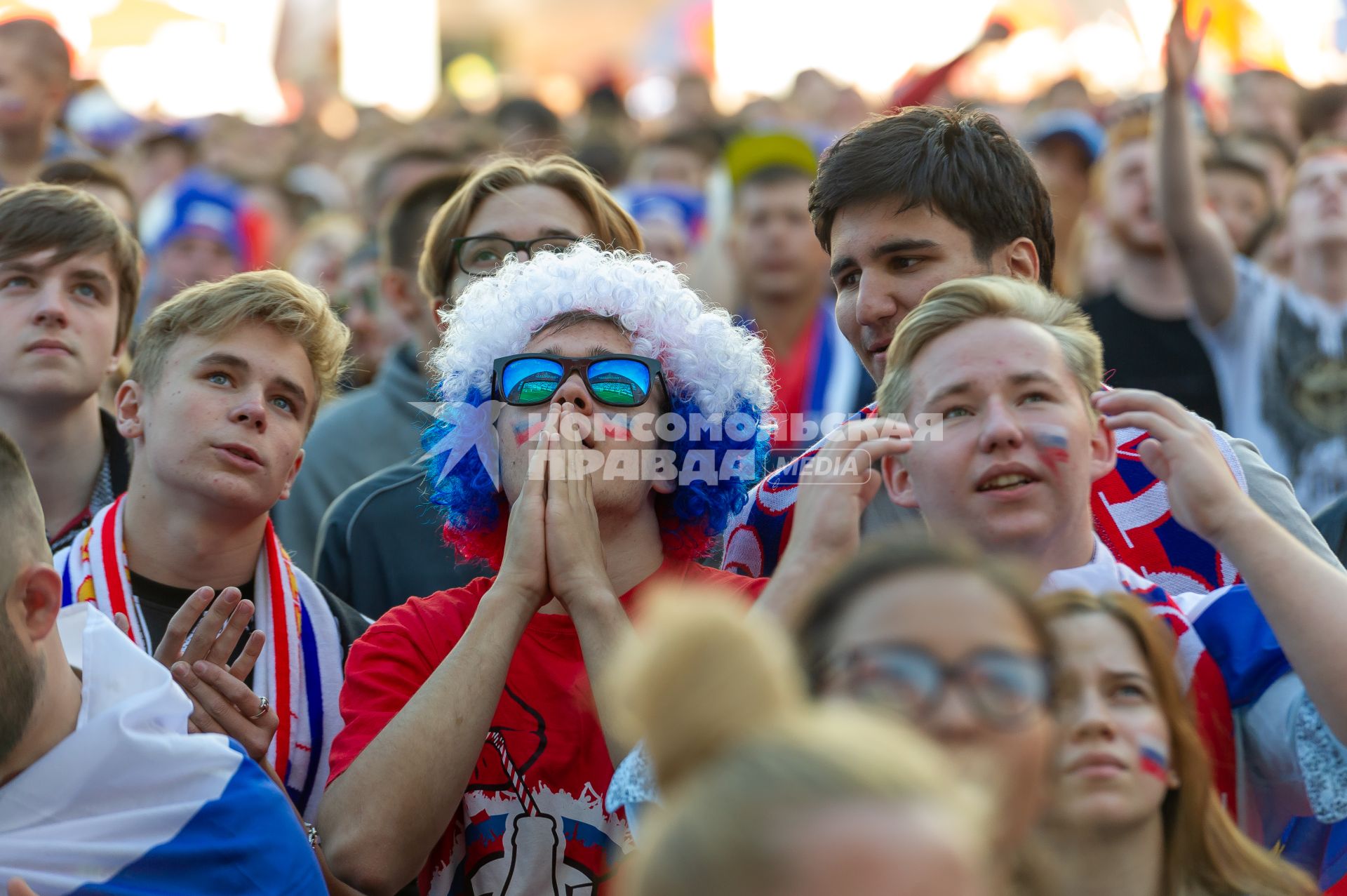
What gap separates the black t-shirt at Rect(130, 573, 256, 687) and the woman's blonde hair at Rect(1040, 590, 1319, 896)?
1.81m

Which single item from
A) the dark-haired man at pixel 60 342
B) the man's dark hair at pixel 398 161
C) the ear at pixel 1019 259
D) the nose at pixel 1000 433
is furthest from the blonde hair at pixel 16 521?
the man's dark hair at pixel 398 161

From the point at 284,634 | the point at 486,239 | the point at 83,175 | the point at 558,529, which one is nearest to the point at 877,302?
the point at 558,529

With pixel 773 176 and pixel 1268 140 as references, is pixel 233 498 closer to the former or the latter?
pixel 773 176

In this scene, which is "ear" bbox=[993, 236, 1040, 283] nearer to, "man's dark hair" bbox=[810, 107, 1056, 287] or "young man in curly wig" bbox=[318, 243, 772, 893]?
"man's dark hair" bbox=[810, 107, 1056, 287]

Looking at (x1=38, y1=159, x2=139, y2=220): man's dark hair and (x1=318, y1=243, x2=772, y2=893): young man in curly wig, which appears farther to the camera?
(x1=38, y1=159, x2=139, y2=220): man's dark hair

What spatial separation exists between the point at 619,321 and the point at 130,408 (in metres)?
1.18

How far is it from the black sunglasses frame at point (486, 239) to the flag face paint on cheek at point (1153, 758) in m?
2.16

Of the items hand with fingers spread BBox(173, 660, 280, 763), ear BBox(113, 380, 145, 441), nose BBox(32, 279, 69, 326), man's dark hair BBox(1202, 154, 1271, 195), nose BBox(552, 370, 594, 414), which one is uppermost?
man's dark hair BBox(1202, 154, 1271, 195)

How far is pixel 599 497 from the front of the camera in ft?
9.61

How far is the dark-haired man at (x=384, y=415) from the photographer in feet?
14.6

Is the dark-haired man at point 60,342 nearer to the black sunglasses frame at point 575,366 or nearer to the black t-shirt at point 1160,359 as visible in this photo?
the black sunglasses frame at point 575,366

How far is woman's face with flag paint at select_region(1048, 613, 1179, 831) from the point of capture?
6.87ft

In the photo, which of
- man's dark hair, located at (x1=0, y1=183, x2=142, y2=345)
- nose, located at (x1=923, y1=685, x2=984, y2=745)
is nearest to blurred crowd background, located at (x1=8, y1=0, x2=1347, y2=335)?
man's dark hair, located at (x1=0, y1=183, x2=142, y2=345)

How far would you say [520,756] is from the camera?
2.69 metres
